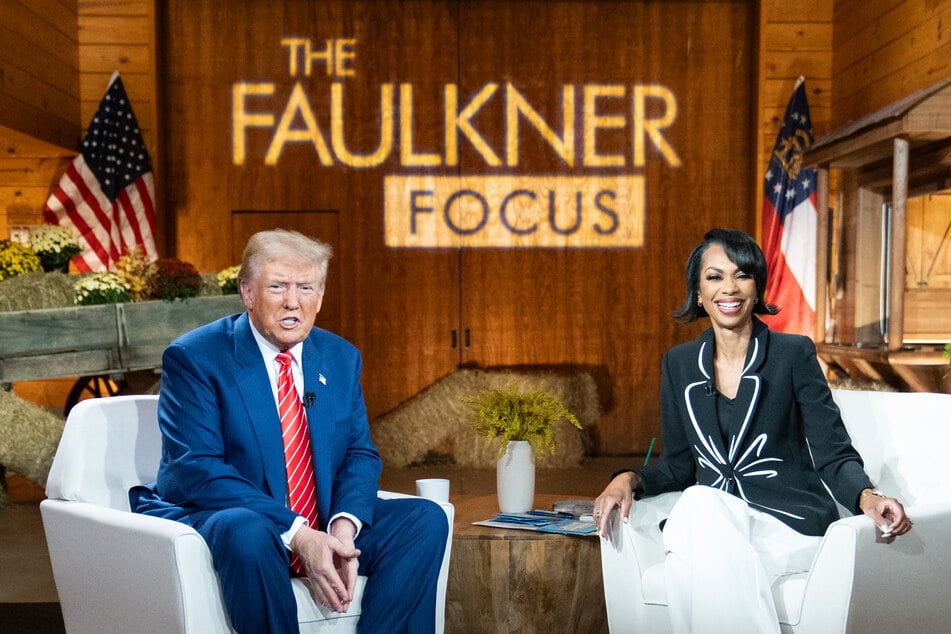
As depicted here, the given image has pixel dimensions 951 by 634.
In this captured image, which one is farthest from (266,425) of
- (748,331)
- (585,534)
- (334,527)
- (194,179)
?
(194,179)

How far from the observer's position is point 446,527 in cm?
243

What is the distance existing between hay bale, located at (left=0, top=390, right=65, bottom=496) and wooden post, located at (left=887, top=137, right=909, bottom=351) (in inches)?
159

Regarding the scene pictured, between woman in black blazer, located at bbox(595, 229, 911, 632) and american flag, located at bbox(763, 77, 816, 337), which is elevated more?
american flag, located at bbox(763, 77, 816, 337)

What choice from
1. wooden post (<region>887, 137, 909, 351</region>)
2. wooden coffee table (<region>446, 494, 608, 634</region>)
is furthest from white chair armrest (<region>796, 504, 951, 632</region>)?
wooden post (<region>887, 137, 909, 351</region>)

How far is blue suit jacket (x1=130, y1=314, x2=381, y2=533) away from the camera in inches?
90.2

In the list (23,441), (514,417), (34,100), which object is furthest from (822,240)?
(34,100)

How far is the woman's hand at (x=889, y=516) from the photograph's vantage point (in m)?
2.12

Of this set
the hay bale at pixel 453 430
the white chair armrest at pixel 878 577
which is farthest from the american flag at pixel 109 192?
the white chair armrest at pixel 878 577

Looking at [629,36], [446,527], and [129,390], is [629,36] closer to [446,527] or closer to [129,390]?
[129,390]

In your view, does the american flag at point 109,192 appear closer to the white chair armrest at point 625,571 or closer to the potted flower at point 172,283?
the potted flower at point 172,283

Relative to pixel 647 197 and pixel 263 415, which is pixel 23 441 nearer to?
pixel 263 415

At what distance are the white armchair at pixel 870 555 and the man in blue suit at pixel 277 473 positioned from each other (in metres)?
0.49

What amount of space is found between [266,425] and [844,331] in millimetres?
4338

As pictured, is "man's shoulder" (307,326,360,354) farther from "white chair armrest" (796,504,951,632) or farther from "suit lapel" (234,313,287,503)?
"white chair armrest" (796,504,951,632)
